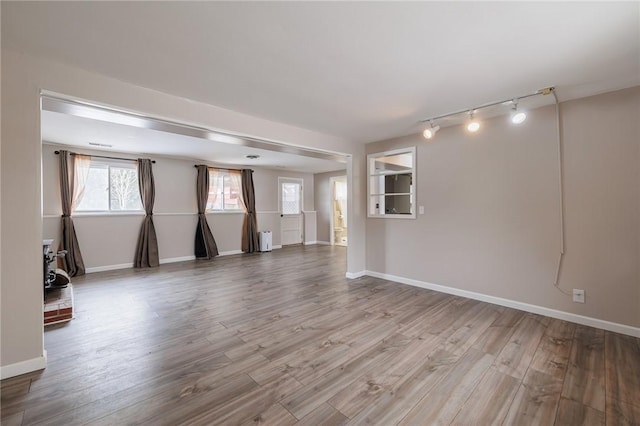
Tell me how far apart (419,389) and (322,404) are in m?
0.68

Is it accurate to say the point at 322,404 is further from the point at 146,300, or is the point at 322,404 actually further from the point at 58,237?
the point at 58,237

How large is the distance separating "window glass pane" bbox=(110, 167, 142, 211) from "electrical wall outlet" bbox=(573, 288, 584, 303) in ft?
24.1

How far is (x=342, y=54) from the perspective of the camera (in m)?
1.98

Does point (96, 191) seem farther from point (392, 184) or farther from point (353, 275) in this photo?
point (392, 184)

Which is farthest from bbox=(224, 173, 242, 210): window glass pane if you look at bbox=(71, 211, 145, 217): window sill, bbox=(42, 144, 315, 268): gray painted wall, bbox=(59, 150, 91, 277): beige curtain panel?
bbox=(59, 150, 91, 277): beige curtain panel

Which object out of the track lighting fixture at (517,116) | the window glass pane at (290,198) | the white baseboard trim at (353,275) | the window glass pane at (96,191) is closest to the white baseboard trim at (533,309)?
the white baseboard trim at (353,275)

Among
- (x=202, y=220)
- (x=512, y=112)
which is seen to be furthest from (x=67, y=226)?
(x=512, y=112)

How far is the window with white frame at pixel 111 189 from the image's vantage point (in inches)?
207

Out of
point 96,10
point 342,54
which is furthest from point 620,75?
point 96,10

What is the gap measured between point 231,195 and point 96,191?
2.84 meters

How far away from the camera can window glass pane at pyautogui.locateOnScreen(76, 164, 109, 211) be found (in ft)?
17.1

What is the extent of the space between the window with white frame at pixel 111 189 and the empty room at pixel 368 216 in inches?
23.6

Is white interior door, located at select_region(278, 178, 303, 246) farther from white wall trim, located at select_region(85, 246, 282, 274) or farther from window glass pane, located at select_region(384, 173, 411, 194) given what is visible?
window glass pane, located at select_region(384, 173, 411, 194)

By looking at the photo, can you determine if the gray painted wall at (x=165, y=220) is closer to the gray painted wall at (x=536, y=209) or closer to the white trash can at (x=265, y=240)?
the white trash can at (x=265, y=240)
